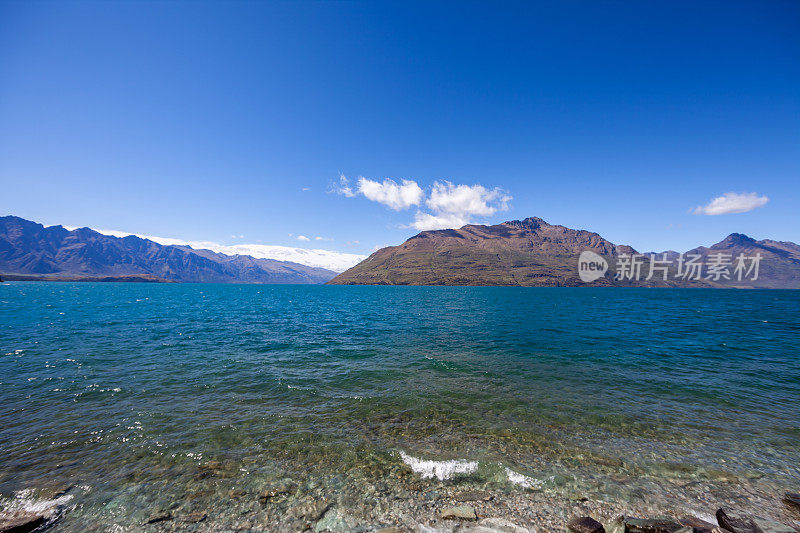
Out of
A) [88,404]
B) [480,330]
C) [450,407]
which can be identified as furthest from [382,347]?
[88,404]

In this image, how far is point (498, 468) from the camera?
12.3m

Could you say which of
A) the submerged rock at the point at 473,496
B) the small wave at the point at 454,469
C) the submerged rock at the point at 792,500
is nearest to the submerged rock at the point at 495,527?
the submerged rock at the point at 473,496

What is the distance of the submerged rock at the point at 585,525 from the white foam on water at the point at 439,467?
13.0 feet

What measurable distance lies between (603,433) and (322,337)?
33.3 metres

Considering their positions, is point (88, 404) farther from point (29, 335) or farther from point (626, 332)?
point (626, 332)

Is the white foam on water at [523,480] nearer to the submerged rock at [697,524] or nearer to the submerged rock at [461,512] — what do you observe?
the submerged rock at [461,512]

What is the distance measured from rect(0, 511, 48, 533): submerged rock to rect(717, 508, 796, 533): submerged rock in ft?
69.2

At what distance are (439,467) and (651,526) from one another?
694 cm

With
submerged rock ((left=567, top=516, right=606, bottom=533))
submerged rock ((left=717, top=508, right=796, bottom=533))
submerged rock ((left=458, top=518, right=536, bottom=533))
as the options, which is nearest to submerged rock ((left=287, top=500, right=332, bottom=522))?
submerged rock ((left=458, top=518, right=536, bottom=533))

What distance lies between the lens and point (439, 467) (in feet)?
40.6

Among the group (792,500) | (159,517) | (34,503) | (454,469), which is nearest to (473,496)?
(454,469)

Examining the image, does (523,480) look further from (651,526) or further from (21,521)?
(21,521)

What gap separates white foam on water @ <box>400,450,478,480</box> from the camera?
1191 centimetres

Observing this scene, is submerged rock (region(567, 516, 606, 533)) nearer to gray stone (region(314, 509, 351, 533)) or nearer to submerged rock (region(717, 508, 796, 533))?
submerged rock (region(717, 508, 796, 533))
